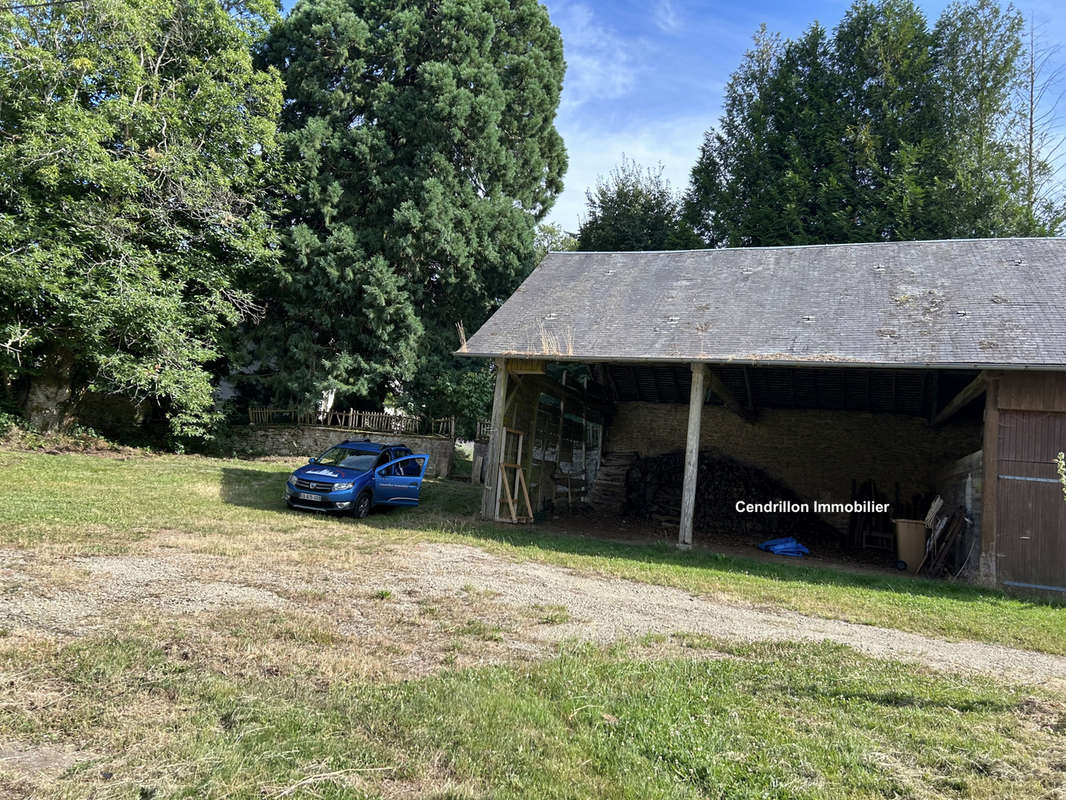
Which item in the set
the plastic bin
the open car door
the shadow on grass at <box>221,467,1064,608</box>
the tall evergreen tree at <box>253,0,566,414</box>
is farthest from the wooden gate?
the tall evergreen tree at <box>253,0,566,414</box>

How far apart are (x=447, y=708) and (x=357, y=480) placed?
30.3 ft

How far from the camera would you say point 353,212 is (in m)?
19.9

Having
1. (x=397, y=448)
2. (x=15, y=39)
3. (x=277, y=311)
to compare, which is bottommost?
(x=397, y=448)

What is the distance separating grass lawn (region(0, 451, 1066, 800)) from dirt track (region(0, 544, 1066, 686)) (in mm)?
67

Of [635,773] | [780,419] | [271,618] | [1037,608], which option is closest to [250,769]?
[635,773]

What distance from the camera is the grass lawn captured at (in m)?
2.87

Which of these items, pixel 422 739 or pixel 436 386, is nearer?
pixel 422 739

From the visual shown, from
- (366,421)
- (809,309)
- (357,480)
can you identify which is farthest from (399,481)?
(809,309)

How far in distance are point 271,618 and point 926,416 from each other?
16.4m

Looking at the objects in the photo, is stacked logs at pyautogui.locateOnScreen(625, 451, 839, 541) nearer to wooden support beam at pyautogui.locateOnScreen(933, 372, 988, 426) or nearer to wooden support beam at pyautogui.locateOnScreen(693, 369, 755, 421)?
wooden support beam at pyautogui.locateOnScreen(693, 369, 755, 421)

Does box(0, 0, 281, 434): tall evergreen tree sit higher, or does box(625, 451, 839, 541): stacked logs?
box(0, 0, 281, 434): tall evergreen tree

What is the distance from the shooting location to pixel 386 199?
19.8 m

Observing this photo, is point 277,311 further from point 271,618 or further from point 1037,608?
point 1037,608

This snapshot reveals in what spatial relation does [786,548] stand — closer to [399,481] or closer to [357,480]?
[399,481]
